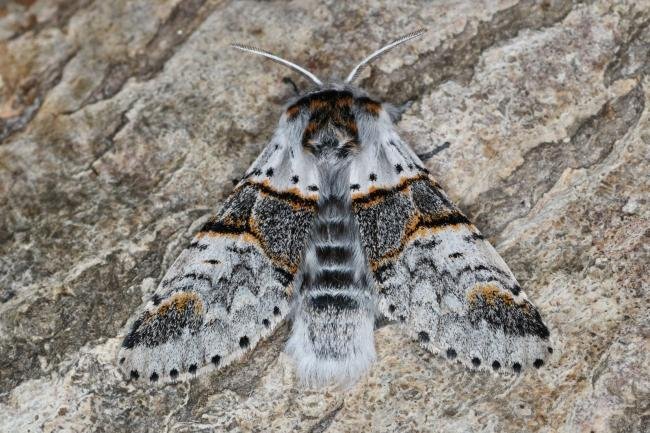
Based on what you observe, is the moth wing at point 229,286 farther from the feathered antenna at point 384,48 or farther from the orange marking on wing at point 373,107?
the feathered antenna at point 384,48

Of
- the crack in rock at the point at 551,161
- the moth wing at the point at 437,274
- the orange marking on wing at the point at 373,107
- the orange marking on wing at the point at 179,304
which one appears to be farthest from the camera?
the orange marking on wing at the point at 373,107

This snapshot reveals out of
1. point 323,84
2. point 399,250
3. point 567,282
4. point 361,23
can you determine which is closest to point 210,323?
point 399,250

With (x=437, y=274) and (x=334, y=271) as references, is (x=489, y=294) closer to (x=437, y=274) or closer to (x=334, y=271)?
(x=437, y=274)

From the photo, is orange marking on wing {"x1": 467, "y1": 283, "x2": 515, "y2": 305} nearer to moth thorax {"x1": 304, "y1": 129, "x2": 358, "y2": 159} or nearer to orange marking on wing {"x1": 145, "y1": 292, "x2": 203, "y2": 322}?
moth thorax {"x1": 304, "y1": 129, "x2": 358, "y2": 159}

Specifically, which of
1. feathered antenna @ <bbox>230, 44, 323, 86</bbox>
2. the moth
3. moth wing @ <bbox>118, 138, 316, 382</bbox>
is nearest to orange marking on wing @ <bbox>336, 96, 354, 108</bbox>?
the moth

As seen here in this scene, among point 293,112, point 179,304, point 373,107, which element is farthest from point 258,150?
point 179,304

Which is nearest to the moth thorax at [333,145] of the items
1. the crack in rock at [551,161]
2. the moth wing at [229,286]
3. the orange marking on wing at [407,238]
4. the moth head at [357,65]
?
the moth wing at [229,286]

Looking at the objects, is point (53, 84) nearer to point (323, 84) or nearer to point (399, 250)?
point (323, 84)
